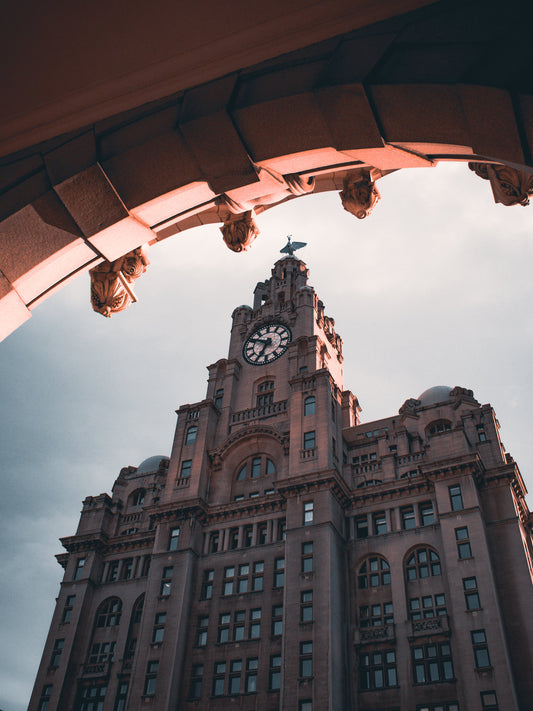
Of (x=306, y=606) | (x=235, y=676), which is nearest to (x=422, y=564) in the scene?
(x=306, y=606)

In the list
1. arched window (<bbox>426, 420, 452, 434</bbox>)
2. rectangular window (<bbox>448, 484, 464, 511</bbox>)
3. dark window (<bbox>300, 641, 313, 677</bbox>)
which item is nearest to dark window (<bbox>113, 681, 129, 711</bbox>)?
dark window (<bbox>300, 641, 313, 677</bbox>)

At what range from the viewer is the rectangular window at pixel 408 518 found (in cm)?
4316

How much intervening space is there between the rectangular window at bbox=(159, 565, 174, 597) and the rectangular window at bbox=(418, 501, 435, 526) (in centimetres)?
1923

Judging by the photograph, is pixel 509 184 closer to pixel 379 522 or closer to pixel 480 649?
pixel 480 649

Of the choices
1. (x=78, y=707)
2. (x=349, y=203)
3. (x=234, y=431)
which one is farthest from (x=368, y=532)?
(x=349, y=203)

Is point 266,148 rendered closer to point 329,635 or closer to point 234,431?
point 329,635

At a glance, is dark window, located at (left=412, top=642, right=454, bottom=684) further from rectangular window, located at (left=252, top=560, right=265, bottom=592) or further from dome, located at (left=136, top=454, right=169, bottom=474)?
dome, located at (left=136, top=454, right=169, bottom=474)

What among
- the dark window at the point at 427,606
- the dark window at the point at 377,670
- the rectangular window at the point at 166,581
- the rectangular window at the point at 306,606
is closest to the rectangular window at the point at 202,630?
the rectangular window at the point at 166,581

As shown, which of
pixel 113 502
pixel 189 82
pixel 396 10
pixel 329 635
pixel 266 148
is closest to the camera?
pixel 396 10

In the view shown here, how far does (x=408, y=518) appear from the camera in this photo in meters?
43.7

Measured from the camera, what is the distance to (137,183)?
5688 millimetres

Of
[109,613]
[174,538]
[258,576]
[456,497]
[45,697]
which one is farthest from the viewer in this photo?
[109,613]

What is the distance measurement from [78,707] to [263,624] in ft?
52.8

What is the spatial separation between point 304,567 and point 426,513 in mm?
9662
